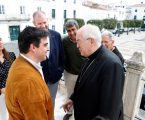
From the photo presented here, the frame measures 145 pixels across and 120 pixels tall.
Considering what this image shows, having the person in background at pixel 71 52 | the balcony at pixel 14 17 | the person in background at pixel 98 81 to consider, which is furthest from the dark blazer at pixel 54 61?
the balcony at pixel 14 17

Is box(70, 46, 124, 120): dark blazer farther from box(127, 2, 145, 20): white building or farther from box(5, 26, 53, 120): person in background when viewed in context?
box(127, 2, 145, 20): white building

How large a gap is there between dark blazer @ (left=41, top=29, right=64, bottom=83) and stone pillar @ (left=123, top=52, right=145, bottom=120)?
104 centimetres

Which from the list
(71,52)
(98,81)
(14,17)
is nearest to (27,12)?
(14,17)

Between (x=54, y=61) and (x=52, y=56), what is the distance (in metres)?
0.09

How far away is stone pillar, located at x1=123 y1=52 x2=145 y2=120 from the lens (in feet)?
8.67

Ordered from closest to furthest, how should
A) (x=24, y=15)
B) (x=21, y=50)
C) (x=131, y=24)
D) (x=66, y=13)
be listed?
1. (x=21, y=50)
2. (x=24, y=15)
3. (x=66, y=13)
4. (x=131, y=24)

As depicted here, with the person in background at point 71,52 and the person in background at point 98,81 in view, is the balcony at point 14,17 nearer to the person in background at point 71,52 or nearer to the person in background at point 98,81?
the person in background at point 71,52

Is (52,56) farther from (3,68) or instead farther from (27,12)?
(27,12)

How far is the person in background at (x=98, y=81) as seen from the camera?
161cm

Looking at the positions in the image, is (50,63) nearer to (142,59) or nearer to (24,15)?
(142,59)

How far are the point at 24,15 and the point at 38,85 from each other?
2285cm

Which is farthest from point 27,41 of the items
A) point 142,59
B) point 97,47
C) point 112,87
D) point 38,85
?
point 142,59

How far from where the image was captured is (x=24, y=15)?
2280 centimetres

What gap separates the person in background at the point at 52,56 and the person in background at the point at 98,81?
2.90 feet
